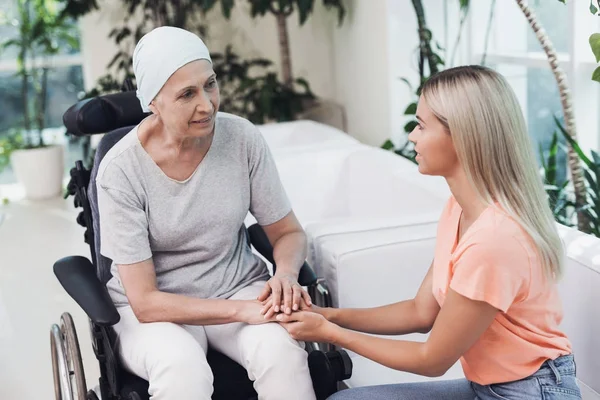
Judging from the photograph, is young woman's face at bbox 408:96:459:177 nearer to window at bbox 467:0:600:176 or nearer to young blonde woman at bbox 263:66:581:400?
young blonde woman at bbox 263:66:581:400

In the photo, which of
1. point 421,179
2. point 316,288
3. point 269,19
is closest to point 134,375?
point 316,288

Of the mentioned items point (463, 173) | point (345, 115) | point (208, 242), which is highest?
point (463, 173)

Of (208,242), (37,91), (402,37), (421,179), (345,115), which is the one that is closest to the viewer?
(208,242)

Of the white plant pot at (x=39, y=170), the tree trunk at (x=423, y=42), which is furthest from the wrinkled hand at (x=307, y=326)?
the white plant pot at (x=39, y=170)

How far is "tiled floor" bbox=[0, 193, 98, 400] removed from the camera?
2.97m

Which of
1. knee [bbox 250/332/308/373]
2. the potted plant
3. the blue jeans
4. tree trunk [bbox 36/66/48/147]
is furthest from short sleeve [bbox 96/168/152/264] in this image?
tree trunk [bbox 36/66/48/147]

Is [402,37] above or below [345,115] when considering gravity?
above

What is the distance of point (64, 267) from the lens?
80.3 inches

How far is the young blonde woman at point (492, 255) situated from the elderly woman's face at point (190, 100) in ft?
1.80

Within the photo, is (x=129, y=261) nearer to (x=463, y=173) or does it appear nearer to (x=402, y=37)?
(x=463, y=173)

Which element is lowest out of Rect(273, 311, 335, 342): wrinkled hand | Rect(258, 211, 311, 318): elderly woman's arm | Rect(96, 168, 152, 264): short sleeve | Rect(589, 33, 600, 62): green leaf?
Rect(273, 311, 335, 342): wrinkled hand

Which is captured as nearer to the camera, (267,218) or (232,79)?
(267,218)

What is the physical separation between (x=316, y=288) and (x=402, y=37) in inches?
80.8

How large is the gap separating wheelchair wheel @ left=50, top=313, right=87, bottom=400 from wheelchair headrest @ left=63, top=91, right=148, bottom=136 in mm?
488
